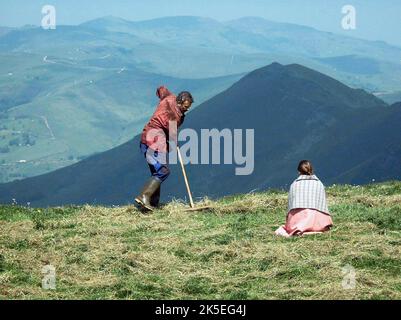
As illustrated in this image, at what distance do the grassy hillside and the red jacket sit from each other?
4.64 feet

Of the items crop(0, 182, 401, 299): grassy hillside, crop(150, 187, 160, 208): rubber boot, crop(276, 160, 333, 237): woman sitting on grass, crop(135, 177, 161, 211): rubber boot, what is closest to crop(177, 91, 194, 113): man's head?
crop(135, 177, 161, 211): rubber boot

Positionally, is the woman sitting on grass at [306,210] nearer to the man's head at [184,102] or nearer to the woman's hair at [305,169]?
the woman's hair at [305,169]

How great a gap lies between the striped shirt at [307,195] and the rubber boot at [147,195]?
3.52m

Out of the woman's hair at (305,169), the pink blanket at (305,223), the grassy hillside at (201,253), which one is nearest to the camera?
the grassy hillside at (201,253)

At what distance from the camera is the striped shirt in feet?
46.7

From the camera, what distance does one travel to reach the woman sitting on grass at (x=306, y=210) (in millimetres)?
13949

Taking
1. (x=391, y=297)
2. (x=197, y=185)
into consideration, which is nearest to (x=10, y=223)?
(x=391, y=297)

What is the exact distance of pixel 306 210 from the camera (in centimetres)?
1410

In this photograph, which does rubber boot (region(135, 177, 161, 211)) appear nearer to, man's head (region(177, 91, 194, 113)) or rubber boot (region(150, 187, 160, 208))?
rubber boot (region(150, 187, 160, 208))

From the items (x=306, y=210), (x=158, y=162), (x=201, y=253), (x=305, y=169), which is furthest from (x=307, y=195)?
(x=158, y=162)

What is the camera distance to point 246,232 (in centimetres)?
1407

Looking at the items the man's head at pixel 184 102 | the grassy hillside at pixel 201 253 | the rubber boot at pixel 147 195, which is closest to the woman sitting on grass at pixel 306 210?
the grassy hillside at pixel 201 253
